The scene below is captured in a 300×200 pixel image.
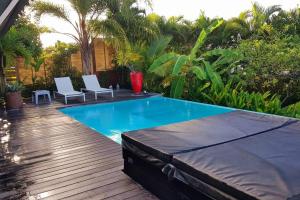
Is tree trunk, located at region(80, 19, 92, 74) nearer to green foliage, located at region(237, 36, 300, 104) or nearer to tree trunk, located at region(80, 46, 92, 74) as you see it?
tree trunk, located at region(80, 46, 92, 74)

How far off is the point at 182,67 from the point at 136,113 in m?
2.79

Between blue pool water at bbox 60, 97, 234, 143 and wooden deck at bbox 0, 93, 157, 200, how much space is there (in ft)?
5.27

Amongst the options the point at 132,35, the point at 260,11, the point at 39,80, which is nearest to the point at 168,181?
the point at 132,35

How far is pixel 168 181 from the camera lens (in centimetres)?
313

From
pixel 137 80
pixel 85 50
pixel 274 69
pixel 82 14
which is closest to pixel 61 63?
pixel 85 50

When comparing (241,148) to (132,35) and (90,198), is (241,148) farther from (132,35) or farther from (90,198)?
(132,35)

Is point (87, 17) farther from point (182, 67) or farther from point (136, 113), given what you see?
point (136, 113)

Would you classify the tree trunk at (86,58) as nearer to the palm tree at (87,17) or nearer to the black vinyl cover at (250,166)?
the palm tree at (87,17)

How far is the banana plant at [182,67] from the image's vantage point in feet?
33.2

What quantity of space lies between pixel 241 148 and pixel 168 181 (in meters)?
0.86

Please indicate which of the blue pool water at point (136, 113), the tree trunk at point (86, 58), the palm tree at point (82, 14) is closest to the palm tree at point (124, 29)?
the palm tree at point (82, 14)

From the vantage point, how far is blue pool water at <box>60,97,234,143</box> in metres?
8.30

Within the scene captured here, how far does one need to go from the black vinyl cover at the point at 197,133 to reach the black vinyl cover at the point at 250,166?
0.18 metres

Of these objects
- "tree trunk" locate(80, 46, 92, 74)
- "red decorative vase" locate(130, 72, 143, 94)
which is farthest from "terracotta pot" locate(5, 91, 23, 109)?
"red decorative vase" locate(130, 72, 143, 94)
